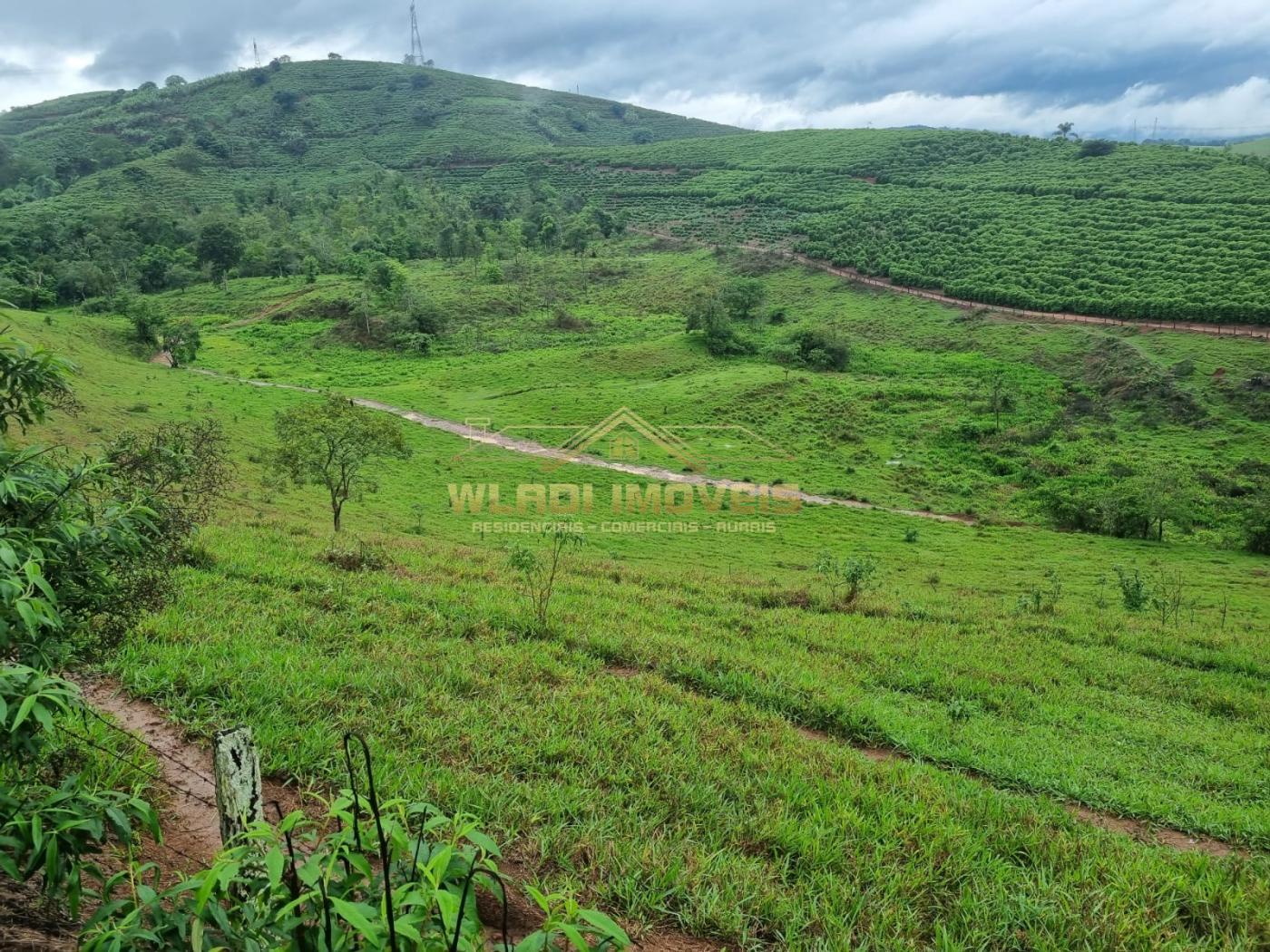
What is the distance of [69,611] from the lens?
116 inches

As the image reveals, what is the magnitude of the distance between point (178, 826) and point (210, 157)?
15268cm

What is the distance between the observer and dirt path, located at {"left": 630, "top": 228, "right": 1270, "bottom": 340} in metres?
48.2

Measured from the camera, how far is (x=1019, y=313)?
2274 inches

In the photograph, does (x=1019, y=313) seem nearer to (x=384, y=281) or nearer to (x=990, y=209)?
(x=990, y=209)

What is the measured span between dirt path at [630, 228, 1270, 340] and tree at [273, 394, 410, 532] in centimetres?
5656

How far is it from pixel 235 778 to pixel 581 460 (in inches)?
1283

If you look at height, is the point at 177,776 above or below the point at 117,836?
below

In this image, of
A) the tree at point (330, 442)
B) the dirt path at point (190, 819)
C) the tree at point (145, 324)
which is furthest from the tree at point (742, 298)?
the dirt path at point (190, 819)

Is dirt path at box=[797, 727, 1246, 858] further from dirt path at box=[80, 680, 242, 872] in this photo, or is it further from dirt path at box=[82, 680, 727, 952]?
dirt path at box=[80, 680, 242, 872]

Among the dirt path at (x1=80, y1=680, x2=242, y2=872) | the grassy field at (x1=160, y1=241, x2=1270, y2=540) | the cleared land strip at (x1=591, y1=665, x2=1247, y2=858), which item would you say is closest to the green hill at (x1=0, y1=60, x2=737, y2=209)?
the grassy field at (x1=160, y1=241, x2=1270, y2=540)

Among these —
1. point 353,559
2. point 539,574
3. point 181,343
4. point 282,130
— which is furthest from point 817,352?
point 282,130

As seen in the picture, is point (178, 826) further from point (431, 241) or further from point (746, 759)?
point (431, 241)

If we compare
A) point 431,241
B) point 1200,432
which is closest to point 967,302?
point 1200,432

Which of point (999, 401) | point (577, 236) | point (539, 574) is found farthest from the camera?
point (577, 236)
